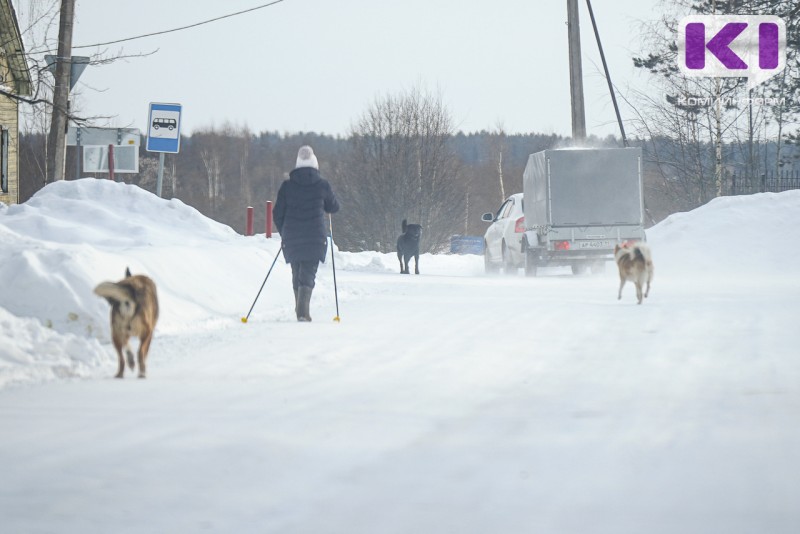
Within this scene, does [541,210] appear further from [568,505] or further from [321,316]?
[568,505]

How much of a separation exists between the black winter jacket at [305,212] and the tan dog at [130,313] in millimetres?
4529

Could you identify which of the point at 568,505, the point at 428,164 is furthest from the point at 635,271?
the point at 428,164

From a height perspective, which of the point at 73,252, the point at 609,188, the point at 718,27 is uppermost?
the point at 718,27

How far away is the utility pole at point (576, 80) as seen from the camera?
2712 centimetres

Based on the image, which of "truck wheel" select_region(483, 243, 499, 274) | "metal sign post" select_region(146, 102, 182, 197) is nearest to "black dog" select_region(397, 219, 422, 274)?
"truck wheel" select_region(483, 243, 499, 274)

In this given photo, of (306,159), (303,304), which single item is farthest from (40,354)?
(306,159)

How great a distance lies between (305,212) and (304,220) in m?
0.09

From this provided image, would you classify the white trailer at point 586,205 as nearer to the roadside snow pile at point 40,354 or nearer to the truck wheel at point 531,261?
the truck wheel at point 531,261

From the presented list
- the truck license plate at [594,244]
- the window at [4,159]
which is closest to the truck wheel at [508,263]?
the truck license plate at [594,244]

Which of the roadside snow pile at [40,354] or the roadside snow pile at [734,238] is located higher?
the roadside snow pile at [734,238]

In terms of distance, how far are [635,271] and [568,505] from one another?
396 inches

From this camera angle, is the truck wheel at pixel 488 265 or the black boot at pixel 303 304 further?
the truck wheel at pixel 488 265

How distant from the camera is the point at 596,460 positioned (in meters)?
4.81

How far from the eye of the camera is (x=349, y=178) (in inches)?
1981
